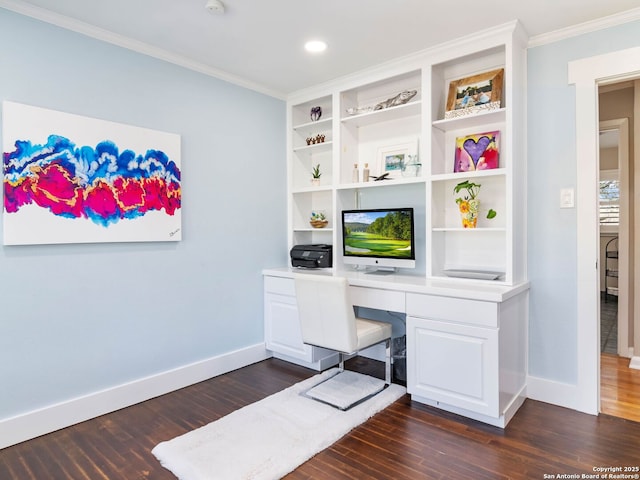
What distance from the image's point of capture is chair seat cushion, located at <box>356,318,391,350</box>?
278cm

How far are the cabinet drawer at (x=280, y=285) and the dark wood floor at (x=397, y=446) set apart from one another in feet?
3.24

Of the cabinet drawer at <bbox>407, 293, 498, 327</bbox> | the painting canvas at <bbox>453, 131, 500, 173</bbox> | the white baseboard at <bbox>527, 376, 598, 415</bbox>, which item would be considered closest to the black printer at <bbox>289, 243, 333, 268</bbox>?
the cabinet drawer at <bbox>407, 293, 498, 327</bbox>

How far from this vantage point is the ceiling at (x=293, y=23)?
2.30m

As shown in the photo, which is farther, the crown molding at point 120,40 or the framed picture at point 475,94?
the framed picture at point 475,94

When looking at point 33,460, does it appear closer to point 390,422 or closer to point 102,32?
point 390,422

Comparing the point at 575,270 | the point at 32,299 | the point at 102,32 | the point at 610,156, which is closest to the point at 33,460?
the point at 32,299

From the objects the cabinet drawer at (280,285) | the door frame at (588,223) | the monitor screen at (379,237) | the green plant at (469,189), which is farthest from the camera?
the cabinet drawer at (280,285)

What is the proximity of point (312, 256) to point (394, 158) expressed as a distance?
43.7 inches

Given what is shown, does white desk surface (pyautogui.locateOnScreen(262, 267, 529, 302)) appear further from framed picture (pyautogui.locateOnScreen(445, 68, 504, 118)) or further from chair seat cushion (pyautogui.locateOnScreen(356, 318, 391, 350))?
framed picture (pyautogui.locateOnScreen(445, 68, 504, 118))

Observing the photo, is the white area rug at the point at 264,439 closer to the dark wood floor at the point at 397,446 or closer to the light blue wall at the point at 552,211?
the dark wood floor at the point at 397,446

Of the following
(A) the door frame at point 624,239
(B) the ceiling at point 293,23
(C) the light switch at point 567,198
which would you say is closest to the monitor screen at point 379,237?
(C) the light switch at point 567,198

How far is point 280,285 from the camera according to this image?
11.5 ft

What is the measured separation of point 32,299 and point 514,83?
→ 129 inches

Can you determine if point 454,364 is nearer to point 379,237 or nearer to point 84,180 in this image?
point 379,237
